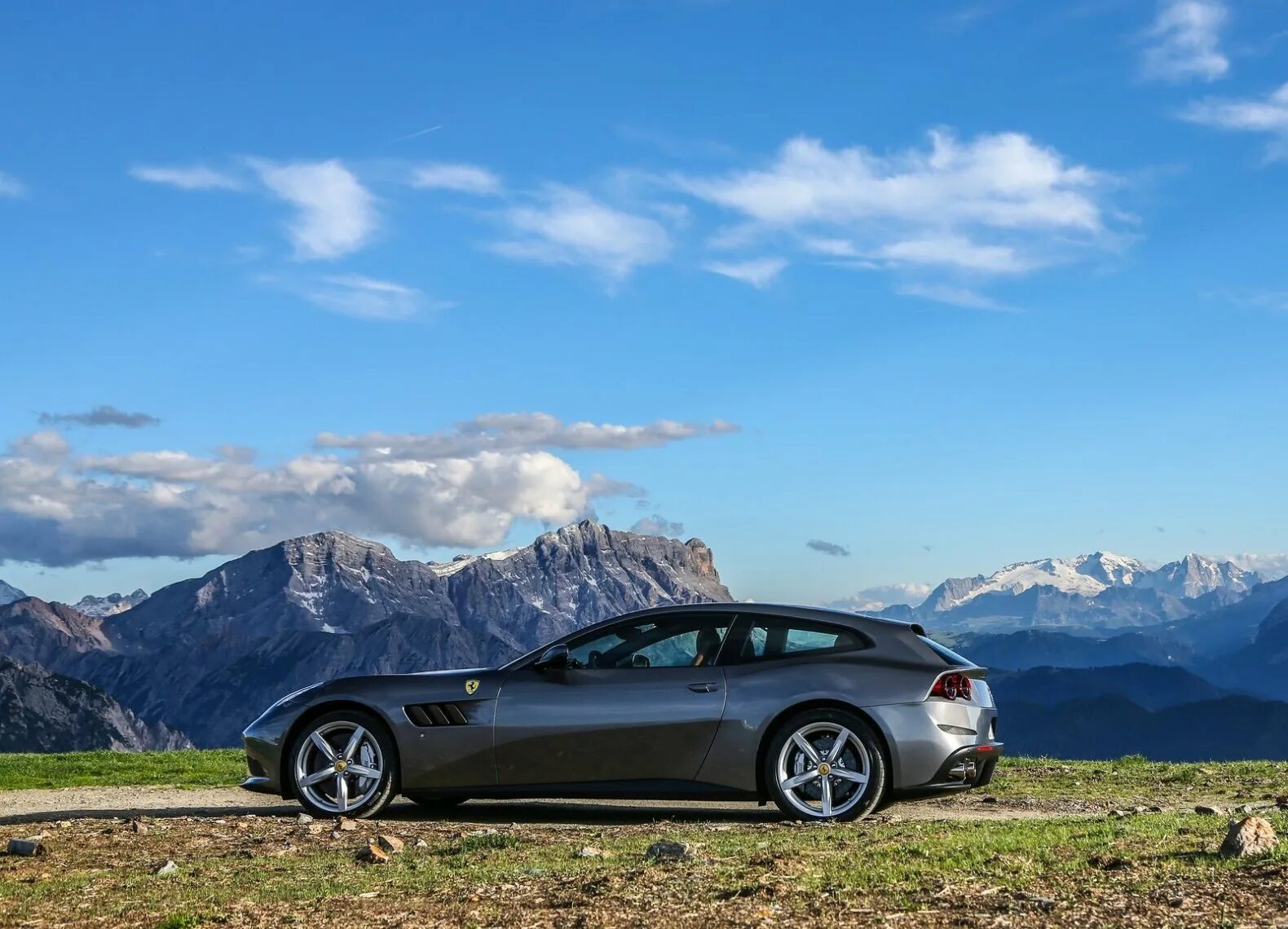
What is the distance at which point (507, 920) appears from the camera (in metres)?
6.28

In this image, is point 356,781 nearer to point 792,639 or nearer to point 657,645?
point 657,645

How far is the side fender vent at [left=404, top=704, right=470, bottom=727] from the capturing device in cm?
1093

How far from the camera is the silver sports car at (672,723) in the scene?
407 inches

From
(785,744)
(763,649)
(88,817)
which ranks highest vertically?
(763,649)

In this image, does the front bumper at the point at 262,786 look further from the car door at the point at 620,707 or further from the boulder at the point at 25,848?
the boulder at the point at 25,848


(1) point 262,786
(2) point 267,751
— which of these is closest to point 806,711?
(2) point 267,751

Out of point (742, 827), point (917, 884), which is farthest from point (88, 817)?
point (917, 884)

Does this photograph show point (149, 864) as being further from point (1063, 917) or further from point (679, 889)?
point (1063, 917)

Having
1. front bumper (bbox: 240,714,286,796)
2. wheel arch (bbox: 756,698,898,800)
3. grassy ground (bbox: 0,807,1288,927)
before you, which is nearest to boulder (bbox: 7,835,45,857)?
grassy ground (bbox: 0,807,1288,927)

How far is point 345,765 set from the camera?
11.1 m

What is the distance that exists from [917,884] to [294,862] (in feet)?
12.9

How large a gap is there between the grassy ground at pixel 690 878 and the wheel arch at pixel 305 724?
1518 millimetres

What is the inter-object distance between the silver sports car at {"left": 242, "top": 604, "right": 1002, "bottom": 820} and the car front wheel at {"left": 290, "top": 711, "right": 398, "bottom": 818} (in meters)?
0.01

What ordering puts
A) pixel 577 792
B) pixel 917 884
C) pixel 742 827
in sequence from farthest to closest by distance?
pixel 577 792, pixel 742 827, pixel 917 884
